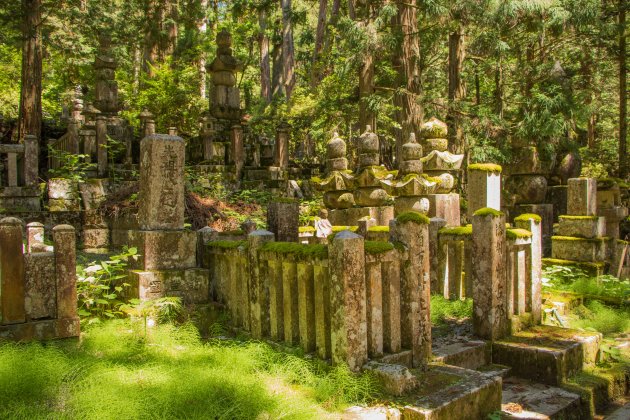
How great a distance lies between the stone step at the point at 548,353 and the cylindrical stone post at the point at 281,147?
41.7 feet

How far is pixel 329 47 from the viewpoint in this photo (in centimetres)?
2198

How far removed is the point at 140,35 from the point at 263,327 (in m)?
22.6

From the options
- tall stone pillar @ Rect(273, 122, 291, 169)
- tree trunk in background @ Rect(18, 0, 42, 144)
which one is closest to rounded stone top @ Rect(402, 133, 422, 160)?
tall stone pillar @ Rect(273, 122, 291, 169)

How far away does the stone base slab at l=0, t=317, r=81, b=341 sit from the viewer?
4668 mm

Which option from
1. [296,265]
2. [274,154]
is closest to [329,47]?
[274,154]

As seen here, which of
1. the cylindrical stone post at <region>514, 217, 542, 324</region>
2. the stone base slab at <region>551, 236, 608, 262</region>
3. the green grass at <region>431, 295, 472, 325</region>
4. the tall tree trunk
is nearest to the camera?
the cylindrical stone post at <region>514, 217, 542, 324</region>

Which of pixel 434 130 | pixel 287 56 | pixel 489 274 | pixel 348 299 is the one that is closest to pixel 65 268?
pixel 348 299

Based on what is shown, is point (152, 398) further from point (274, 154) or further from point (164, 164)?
point (274, 154)

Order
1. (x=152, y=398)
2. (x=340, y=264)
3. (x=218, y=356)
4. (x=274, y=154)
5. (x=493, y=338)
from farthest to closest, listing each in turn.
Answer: (x=274, y=154), (x=493, y=338), (x=218, y=356), (x=340, y=264), (x=152, y=398)

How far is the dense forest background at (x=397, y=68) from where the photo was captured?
48.7 feet

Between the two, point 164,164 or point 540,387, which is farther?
point 164,164

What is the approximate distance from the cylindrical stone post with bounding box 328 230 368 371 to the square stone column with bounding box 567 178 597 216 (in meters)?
7.77

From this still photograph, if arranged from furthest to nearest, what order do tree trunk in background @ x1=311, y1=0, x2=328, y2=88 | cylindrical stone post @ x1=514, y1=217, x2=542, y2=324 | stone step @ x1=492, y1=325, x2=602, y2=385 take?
1. tree trunk in background @ x1=311, y1=0, x2=328, y2=88
2. cylindrical stone post @ x1=514, y1=217, x2=542, y2=324
3. stone step @ x1=492, y1=325, x2=602, y2=385

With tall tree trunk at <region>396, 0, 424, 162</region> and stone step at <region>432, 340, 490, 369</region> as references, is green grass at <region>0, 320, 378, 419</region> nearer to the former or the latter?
stone step at <region>432, 340, 490, 369</region>
